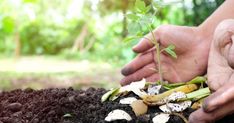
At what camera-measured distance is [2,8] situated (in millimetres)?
3498

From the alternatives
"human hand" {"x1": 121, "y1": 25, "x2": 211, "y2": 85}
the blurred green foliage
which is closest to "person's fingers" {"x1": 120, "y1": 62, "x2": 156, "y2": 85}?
"human hand" {"x1": 121, "y1": 25, "x2": 211, "y2": 85}

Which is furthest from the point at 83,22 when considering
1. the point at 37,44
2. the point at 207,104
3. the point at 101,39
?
the point at 207,104

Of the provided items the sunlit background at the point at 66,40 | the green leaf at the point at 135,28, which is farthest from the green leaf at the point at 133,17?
the sunlit background at the point at 66,40

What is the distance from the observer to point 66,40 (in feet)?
17.3

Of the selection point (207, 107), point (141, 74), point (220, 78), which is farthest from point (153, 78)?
point (207, 107)

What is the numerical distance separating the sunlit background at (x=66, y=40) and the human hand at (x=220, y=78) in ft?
4.81

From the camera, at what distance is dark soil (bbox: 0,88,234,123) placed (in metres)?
0.76

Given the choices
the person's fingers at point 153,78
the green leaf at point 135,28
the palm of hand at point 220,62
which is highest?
the green leaf at point 135,28

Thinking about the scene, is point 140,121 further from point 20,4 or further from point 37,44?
point 37,44

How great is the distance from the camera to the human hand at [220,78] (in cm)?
64

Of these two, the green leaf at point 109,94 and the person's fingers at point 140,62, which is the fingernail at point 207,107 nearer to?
the green leaf at point 109,94

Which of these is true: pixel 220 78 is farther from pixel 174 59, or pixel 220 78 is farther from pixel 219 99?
pixel 174 59

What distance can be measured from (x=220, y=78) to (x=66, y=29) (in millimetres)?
4537

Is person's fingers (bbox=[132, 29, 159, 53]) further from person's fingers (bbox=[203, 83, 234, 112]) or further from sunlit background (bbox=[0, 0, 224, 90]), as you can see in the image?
sunlit background (bbox=[0, 0, 224, 90])
